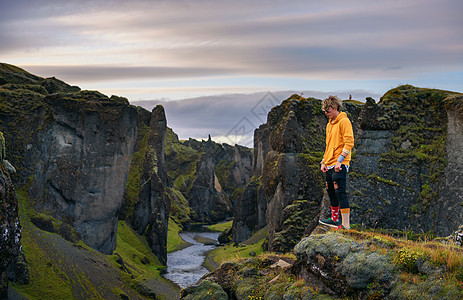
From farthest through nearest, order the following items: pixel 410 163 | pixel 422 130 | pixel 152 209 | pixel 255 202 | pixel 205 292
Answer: pixel 255 202, pixel 152 209, pixel 422 130, pixel 410 163, pixel 205 292

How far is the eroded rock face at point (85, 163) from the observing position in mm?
71375

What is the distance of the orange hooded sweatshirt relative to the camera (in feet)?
53.2

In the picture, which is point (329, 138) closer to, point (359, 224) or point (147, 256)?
point (359, 224)

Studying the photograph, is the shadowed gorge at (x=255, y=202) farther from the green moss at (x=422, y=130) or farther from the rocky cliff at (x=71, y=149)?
the rocky cliff at (x=71, y=149)

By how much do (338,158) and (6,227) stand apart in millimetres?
32902

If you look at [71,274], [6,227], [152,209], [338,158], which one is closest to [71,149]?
[71,274]

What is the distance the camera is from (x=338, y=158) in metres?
16.2

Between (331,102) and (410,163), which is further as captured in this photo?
(410,163)

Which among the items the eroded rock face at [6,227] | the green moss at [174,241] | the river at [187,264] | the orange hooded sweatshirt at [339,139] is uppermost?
the orange hooded sweatshirt at [339,139]

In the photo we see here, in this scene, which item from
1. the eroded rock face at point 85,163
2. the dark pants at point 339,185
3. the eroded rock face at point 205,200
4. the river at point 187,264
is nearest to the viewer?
the dark pants at point 339,185

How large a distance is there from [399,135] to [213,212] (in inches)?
6682

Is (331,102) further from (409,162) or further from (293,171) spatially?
(293,171)

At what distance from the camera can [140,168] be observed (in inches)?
4134

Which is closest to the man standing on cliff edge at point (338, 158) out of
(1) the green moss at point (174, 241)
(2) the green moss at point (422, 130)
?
(2) the green moss at point (422, 130)
